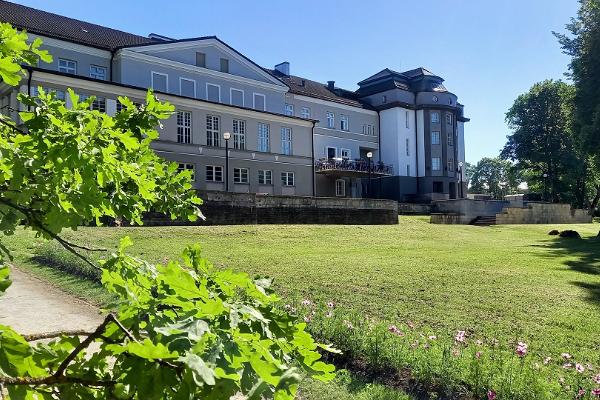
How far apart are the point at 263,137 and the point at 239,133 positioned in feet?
8.19

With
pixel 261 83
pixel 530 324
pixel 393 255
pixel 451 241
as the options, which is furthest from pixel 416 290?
pixel 261 83

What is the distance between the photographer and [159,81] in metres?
35.2

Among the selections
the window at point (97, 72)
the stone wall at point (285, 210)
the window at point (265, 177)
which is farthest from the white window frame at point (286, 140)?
the window at point (97, 72)

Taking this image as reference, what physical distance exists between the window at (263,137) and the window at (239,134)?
5.14 feet

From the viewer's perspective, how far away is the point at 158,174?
2.86m

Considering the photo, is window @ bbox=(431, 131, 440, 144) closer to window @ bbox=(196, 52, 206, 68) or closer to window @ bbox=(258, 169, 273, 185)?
window @ bbox=(258, 169, 273, 185)

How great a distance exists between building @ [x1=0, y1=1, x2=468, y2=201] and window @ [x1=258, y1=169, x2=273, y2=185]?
0.09m

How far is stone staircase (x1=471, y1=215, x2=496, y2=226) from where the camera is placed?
3733 cm

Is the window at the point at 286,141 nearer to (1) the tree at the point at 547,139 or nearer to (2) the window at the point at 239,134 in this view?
(2) the window at the point at 239,134

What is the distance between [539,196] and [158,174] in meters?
73.8

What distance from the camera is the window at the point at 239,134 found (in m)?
36.6

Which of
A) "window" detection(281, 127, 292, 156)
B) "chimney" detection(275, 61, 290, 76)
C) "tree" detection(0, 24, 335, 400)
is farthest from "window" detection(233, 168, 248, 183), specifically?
"tree" detection(0, 24, 335, 400)

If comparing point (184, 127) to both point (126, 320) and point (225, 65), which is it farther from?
point (126, 320)

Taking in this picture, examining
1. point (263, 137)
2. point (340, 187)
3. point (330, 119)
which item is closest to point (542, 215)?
point (340, 187)
